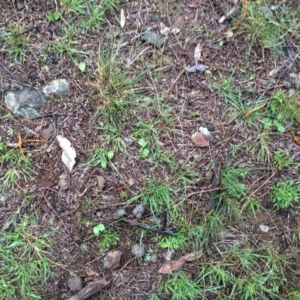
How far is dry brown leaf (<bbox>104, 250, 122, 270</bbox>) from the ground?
0.11 ft

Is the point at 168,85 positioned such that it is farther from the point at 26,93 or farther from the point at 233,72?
the point at 26,93

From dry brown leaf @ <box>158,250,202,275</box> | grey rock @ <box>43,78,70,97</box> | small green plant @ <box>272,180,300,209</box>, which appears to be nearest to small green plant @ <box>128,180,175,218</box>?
dry brown leaf @ <box>158,250,202,275</box>

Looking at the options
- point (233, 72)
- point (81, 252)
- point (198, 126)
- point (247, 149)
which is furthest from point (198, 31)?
point (81, 252)

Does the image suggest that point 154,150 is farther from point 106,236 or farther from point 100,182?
point 106,236

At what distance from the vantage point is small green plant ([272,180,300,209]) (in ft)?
8.00

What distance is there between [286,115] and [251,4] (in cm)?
68

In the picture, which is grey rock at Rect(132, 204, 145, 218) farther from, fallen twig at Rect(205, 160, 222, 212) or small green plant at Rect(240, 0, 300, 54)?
small green plant at Rect(240, 0, 300, 54)

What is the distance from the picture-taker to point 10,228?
2428 mm

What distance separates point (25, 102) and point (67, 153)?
38 centimetres

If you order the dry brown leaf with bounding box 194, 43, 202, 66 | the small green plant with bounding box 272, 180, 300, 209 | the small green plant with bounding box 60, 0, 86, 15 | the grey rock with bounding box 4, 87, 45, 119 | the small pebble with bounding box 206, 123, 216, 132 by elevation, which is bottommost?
the small green plant with bounding box 272, 180, 300, 209

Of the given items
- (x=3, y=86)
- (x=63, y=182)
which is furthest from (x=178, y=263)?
(x=3, y=86)

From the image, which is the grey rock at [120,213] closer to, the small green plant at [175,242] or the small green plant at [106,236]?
the small green plant at [106,236]

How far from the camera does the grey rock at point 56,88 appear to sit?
98.5 inches

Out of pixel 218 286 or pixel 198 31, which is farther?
pixel 198 31
